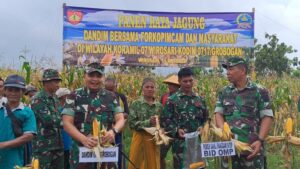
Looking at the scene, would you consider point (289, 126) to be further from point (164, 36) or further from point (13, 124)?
point (164, 36)

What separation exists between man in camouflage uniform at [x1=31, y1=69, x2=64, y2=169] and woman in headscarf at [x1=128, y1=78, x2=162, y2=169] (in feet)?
3.75

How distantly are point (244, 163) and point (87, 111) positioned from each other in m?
1.72

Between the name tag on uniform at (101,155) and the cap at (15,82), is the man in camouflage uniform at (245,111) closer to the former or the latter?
the name tag on uniform at (101,155)

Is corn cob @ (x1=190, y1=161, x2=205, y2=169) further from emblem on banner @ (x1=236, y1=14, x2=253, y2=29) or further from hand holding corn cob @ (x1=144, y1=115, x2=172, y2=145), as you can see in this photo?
emblem on banner @ (x1=236, y1=14, x2=253, y2=29)

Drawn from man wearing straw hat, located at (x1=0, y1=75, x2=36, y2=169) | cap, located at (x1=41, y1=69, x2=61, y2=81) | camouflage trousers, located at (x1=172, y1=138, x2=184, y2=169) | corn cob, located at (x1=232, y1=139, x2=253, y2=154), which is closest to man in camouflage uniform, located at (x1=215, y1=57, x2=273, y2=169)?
corn cob, located at (x1=232, y1=139, x2=253, y2=154)

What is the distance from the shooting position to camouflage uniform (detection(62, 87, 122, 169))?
495 cm

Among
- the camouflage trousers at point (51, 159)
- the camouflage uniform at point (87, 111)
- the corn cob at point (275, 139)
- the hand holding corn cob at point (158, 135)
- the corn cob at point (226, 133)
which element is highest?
the camouflage uniform at point (87, 111)

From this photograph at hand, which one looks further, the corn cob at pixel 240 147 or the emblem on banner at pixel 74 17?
the emblem on banner at pixel 74 17

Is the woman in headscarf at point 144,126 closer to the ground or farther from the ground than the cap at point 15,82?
closer to the ground

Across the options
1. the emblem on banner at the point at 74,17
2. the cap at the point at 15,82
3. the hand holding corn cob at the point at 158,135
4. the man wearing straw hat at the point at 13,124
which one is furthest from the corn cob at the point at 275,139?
the emblem on banner at the point at 74,17

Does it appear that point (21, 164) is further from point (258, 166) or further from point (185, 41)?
point (185, 41)

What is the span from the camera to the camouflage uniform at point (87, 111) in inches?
195

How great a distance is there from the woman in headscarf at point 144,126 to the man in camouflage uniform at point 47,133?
1.14m

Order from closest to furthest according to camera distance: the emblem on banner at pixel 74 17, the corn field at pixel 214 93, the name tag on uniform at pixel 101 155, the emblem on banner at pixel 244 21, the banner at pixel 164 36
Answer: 1. the name tag on uniform at pixel 101 155
2. the corn field at pixel 214 93
3. the emblem on banner at pixel 74 17
4. the banner at pixel 164 36
5. the emblem on banner at pixel 244 21
